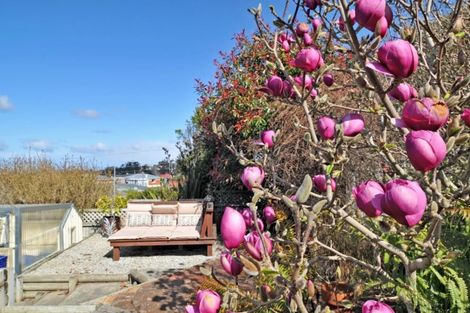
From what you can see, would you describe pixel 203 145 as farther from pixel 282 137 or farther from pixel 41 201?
pixel 41 201

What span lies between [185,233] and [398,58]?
614 centimetres

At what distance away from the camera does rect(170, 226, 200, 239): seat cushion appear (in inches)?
246

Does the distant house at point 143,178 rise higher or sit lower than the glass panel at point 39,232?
higher

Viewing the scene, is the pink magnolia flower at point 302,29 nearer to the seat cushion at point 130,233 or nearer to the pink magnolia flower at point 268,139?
the pink magnolia flower at point 268,139

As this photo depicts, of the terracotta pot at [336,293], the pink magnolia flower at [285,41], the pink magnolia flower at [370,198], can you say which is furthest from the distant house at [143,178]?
the pink magnolia flower at [370,198]

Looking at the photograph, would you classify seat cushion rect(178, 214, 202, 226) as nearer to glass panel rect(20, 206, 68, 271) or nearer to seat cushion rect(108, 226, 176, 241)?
seat cushion rect(108, 226, 176, 241)

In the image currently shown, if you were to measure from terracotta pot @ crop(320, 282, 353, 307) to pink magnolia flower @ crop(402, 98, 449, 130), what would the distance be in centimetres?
84

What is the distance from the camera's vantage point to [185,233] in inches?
256

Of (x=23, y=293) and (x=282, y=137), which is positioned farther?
(x=282, y=137)

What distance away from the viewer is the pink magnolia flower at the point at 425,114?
609 mm

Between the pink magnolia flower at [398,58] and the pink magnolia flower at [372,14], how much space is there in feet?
0.38

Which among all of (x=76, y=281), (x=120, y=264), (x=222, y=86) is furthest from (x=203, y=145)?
(x=76, y=281)

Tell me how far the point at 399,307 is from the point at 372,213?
1694 mm

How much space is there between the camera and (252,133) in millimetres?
6570
